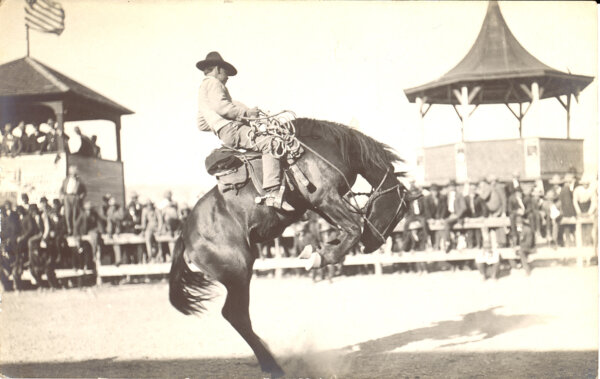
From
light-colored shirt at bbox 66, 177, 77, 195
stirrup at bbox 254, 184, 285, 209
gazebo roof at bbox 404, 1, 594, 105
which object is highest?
gazebo roof at bbox 404, 1, 594, 105

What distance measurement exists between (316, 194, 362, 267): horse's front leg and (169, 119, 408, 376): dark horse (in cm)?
8

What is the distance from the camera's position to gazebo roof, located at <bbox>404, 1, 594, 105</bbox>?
584 cm

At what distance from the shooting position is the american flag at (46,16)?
5.93 meters

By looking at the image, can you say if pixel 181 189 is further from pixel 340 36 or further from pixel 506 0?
pixel 506 0

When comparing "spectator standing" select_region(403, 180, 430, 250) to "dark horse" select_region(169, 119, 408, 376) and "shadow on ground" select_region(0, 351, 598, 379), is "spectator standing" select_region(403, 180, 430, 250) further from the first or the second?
Answer: "shadow on ground" select_region(0, 351, 598, 379)

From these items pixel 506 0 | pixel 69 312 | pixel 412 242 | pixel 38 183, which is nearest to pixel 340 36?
pixel 506 0

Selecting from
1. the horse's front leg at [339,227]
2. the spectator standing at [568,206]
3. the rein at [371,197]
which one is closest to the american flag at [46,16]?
the rein at [371,197]

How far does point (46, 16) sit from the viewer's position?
5941 millimetres

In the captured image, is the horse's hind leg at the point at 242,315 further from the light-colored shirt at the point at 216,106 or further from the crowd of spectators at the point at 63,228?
the light-colored shirt at the point at 216,106

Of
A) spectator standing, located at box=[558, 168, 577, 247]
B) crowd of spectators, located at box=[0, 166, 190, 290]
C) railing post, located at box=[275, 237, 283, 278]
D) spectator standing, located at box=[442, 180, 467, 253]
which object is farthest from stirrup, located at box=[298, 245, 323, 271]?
spectator standing, located at box=[558, 168, 577, 247]

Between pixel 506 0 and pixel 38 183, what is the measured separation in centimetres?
540

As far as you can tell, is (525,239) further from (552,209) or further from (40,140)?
(40,140)

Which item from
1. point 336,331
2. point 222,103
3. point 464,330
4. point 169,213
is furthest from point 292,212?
point 464,330

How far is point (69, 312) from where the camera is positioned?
6105 mm
